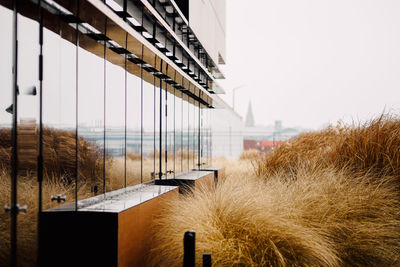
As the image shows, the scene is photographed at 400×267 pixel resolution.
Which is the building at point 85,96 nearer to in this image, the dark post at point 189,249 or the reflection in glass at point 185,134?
the reflection in glass at point 185,134

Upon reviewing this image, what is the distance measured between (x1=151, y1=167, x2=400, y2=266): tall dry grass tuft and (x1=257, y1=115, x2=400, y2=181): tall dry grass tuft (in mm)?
508

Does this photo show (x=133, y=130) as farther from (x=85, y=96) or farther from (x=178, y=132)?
(x=178, y=132)

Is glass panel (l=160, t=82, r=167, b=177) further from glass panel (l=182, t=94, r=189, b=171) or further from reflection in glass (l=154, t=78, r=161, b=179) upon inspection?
glass panel (l=182, t=94, r=189, b=171)

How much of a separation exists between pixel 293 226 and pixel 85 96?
2266mm

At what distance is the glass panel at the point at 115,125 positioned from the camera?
418cm

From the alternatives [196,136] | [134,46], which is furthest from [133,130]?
[196,136]

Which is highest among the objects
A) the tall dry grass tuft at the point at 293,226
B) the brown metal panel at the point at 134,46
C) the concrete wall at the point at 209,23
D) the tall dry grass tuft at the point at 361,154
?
the concrete wall at the point at 209,23

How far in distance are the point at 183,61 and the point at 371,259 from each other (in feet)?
17.6

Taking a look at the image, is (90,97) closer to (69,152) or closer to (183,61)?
(69,152)

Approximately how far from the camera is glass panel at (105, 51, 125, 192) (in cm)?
418

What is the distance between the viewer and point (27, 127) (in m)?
2.63

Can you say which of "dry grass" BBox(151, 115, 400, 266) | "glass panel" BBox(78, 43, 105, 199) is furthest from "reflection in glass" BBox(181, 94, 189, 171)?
"glass panel" BBox(78, 43, 105, 199)

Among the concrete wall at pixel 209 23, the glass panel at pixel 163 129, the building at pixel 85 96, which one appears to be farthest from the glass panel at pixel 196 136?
the glass panel at pixel 163 129

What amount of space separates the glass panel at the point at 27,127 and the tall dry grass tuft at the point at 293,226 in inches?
47.4
